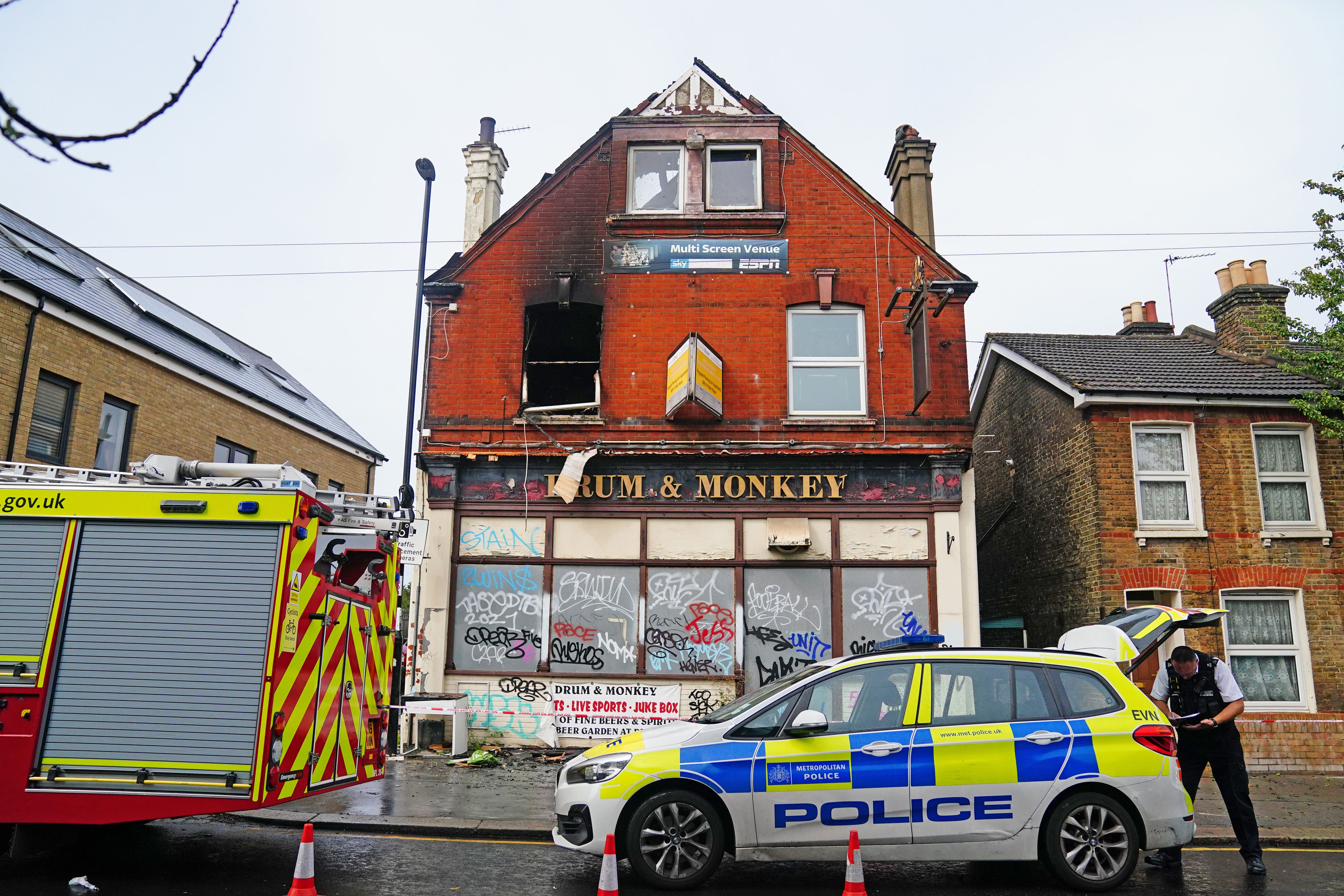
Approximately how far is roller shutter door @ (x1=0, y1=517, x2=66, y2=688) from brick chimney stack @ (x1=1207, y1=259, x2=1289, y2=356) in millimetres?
17127

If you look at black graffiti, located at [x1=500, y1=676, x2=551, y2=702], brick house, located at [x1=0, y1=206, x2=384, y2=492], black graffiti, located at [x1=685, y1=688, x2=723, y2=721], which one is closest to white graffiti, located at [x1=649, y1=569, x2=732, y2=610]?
black graffiti, located at [x1=685, y1=688, x2=723, y2=721]

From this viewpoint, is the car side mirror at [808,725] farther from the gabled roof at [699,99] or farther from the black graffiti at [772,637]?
the gabled roof at [699,99]

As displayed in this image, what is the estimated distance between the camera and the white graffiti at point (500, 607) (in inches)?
544

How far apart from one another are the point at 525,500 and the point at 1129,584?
9.15m

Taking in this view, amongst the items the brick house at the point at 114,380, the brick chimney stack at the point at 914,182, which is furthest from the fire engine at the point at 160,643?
the brick chimney stack at the point at 914,182

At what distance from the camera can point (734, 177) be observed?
15.4m

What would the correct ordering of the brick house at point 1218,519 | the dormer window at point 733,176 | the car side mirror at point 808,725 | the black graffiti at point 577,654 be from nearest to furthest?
the car side mirror at point 808,725
the black graffiti at point 577,654
the brick house at point 1218,519
the dormer window at point 733,176

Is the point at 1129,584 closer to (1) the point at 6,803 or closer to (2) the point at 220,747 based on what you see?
(2) the point at 220,747

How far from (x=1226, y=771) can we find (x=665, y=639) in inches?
302

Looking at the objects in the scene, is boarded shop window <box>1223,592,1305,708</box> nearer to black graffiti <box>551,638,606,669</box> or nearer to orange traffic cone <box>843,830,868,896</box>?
black graffiti <box>551,638,606,669</box>

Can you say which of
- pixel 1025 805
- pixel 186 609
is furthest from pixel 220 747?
pixel 1025 805

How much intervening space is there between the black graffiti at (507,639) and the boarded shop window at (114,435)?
308 inches

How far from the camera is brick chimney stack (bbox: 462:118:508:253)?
1659 centimetres

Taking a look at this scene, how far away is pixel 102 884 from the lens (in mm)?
6402
